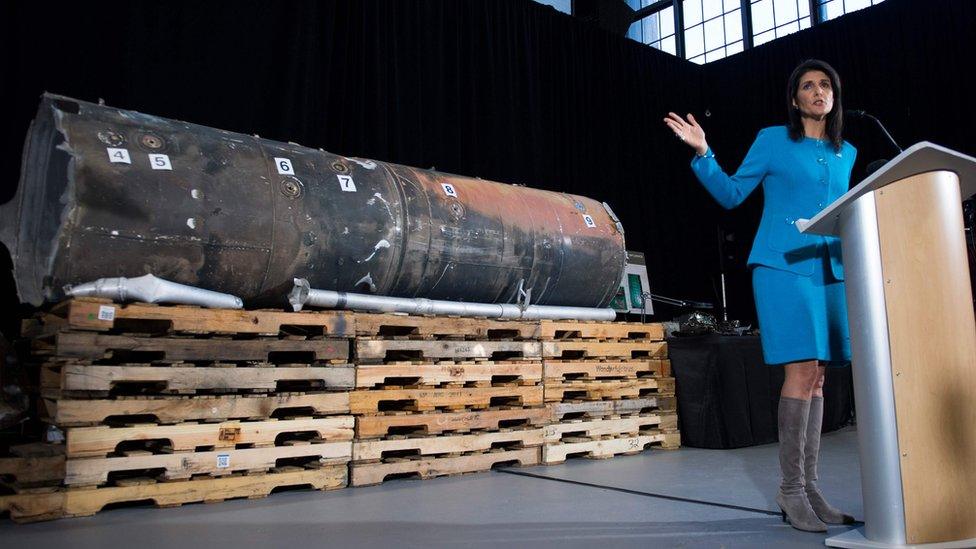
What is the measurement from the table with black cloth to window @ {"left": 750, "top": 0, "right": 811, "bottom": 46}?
18.1ft

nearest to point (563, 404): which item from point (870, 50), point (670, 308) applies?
point (670, 308)

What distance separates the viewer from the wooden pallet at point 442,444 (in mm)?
4422

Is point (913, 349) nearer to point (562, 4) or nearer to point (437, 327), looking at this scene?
point (437, 327)

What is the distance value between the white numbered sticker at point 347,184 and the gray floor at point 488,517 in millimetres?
1754

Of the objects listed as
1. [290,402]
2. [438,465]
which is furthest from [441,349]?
[290,402]

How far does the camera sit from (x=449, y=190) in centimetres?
525

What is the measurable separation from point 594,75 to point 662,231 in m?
2.13

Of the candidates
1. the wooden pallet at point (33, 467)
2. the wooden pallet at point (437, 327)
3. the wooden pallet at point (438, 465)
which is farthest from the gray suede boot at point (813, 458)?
the wooden pallet at point (33, 467)

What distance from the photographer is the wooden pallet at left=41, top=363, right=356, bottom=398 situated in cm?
357

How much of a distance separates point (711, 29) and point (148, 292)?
30.0 feet

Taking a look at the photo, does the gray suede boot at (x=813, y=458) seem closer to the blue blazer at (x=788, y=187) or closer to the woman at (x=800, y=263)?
the woman at (x=800, y=263)

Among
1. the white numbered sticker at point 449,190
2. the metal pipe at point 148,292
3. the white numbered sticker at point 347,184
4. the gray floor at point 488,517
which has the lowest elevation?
the gray floor at point 488,517

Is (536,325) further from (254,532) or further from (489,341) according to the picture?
(254,532)

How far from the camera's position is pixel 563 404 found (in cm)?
541
